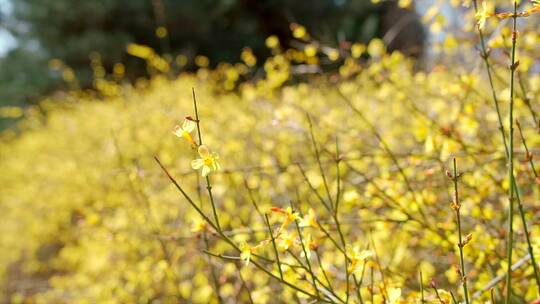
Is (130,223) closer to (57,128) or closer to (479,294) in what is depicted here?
(479,294)

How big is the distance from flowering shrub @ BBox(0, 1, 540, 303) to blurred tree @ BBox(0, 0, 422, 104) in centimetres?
314

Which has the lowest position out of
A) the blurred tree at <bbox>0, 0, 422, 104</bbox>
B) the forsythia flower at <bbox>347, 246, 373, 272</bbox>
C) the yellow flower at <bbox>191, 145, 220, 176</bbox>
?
the forsythia flower at <bbox>347, 246, 373, 272</bbox>

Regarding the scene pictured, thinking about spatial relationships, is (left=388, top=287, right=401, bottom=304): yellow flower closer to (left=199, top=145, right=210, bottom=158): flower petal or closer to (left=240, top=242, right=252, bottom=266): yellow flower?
(left=240, top=242, right=252, bottom=266): yellow flower

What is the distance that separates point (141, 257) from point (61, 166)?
2.16 metres

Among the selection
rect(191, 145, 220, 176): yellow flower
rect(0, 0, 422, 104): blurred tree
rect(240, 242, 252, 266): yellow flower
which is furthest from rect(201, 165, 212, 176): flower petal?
rect(0, 0, 422, 104): blurred tree

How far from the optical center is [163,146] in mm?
4582

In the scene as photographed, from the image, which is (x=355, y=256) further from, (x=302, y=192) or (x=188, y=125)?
(x=302, y=192)

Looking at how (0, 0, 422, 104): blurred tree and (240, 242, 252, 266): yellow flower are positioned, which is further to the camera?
(0, 0, 422, 104): blurred tree

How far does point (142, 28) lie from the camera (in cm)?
972

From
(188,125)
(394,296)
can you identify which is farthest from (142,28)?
(394,296)

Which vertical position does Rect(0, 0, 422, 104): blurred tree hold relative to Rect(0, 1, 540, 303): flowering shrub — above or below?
above

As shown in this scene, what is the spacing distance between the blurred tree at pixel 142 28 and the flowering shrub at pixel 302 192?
3.14 metres

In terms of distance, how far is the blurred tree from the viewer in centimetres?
928

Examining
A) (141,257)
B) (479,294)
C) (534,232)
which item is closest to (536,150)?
(534,232)
